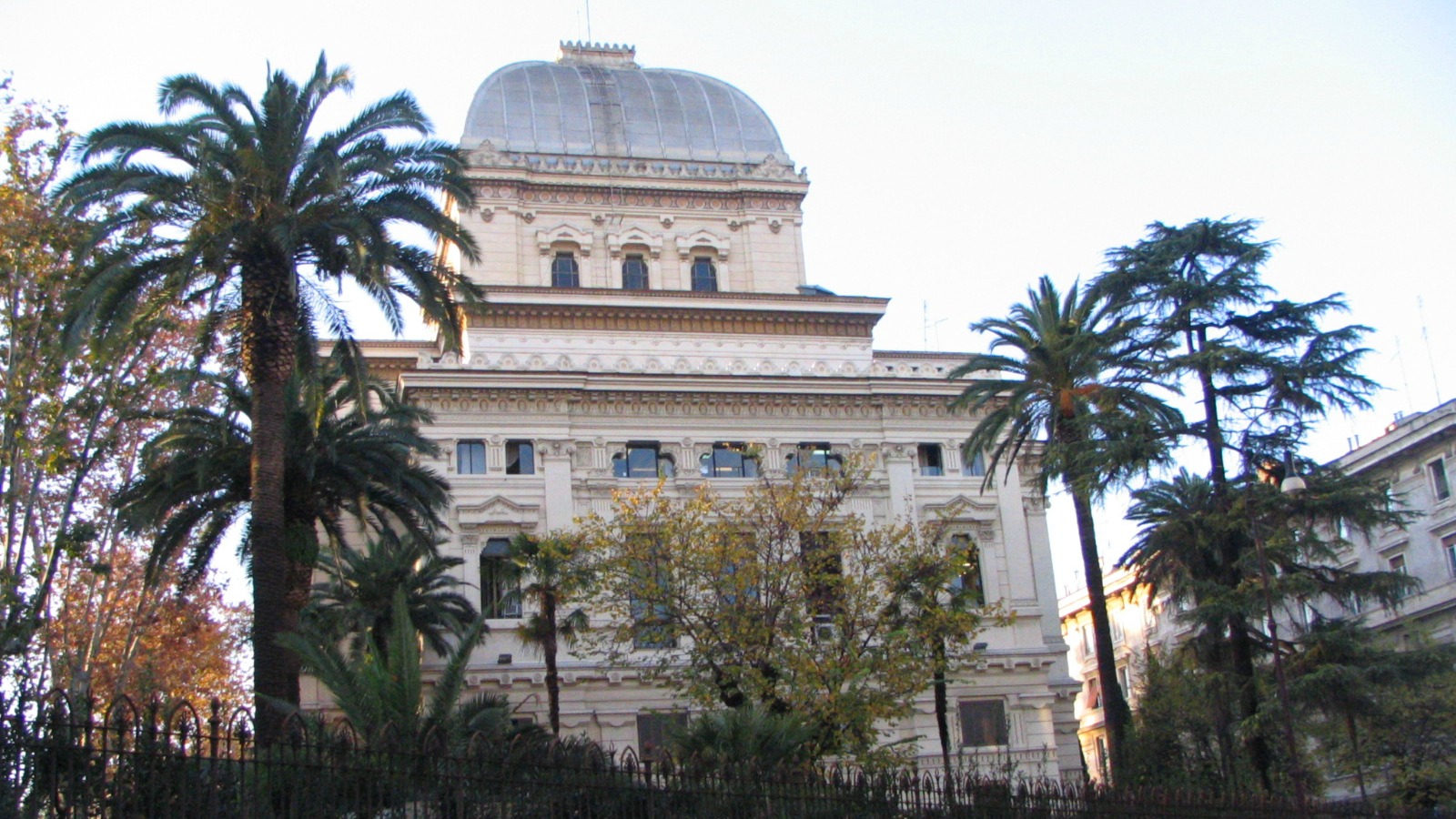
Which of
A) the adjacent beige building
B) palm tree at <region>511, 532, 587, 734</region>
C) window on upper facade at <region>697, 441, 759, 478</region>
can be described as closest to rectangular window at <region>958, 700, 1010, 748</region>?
the adjacent beige building

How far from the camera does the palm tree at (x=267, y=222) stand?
856 inches

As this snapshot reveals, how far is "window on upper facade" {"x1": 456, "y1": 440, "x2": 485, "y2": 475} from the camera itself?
40719 millimetres

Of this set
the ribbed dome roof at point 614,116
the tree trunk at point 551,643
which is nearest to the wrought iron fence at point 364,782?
the tree trunk at point 551,643

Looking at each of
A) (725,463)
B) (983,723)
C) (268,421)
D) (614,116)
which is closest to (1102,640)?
(983,723)

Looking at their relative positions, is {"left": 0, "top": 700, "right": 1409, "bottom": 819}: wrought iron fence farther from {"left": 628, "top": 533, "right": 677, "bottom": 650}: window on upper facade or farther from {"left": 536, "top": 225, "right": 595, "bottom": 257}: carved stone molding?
{"left": 536, "top": 225, "right": 595, "bottom": 257}: carved stone molding

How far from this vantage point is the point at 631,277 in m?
48.0

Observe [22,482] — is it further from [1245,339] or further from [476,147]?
[476,147]

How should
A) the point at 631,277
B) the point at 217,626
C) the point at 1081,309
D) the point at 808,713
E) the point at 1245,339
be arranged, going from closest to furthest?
the point at 808,713 < the point at 1245,339 < the point at 1081,309 < the point at 217,626 < the point at 631,277

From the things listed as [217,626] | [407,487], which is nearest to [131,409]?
[407,487]

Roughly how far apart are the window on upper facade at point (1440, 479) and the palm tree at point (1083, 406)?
15.1 metres

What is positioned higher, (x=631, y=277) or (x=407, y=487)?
(x=631, y=277)

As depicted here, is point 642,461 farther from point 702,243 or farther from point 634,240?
point 702,243

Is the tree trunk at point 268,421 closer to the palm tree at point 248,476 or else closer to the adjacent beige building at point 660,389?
the palm tree at point 248,476

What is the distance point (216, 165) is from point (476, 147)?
2587 cm
